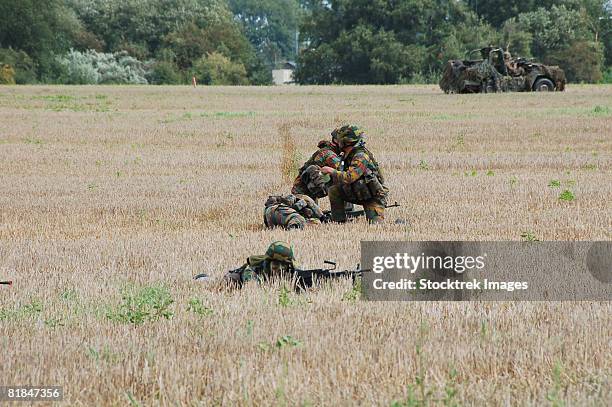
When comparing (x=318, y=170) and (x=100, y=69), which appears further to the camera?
(x=100, y=69)

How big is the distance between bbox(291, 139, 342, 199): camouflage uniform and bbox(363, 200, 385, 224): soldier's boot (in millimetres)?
527

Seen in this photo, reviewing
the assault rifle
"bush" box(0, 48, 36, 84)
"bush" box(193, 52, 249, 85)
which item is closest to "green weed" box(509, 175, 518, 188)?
the assault rifle

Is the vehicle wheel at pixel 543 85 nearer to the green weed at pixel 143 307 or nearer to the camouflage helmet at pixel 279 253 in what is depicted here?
the camouflage helmet at pixel 279 253

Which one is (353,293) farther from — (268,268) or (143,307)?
(143,307)

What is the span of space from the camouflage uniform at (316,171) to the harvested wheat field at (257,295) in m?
0.59

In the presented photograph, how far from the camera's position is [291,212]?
35.0ft

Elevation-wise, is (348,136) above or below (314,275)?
above

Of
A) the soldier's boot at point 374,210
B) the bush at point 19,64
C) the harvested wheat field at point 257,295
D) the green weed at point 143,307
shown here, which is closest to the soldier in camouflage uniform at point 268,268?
the harvested wheat field at point 257,295

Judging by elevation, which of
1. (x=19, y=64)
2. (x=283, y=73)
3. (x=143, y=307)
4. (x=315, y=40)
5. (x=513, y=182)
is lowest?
(x=283, y=73)

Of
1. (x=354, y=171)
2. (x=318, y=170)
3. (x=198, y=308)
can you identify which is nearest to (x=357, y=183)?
(x=354, y=171)

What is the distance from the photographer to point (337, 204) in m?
11.2

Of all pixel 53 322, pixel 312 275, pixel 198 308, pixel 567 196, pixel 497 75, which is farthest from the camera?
pixel 497 75

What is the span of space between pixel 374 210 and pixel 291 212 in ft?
3.40

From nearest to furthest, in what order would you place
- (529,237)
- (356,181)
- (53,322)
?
(53,322) < (529,237) < (356,181)
